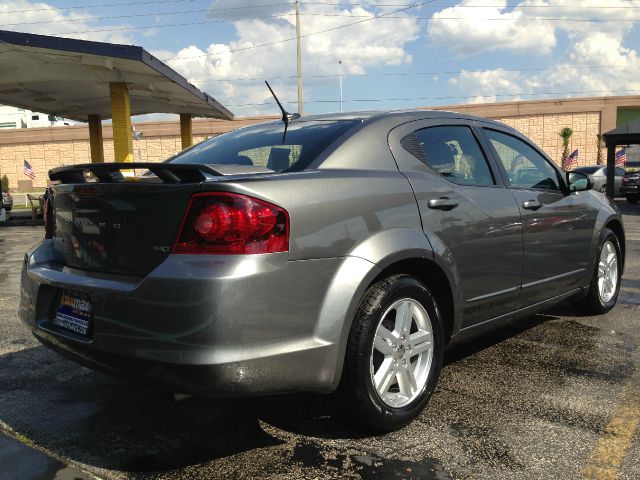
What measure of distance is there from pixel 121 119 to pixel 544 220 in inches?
589

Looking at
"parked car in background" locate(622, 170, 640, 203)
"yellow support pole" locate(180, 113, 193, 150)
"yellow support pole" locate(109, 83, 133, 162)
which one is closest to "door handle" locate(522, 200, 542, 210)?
"yellow support pole" locate(109, 83, 133, 162)

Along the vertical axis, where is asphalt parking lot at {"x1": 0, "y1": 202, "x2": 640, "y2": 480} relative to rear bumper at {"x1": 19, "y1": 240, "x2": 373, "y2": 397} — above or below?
below

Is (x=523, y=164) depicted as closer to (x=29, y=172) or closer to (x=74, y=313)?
(x=74, y=313)

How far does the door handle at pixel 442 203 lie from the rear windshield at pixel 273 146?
23.4 inches

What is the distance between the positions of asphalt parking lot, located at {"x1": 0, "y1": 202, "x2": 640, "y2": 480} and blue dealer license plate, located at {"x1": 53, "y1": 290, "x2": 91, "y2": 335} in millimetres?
593

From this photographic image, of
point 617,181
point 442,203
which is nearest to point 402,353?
point 442,203

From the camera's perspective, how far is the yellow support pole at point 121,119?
1644cm

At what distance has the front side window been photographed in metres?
3.96

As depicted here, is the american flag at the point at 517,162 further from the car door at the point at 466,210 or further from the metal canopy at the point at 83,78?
the metal canopy at the point at 83,78

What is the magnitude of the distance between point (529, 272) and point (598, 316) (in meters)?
1.74

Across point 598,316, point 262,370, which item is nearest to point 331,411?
point 262,370

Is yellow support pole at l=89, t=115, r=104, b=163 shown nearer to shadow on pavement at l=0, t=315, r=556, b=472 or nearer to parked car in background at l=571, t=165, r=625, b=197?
parked car in background at l=571, t=165, r=625, b=197

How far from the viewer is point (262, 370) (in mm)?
2398

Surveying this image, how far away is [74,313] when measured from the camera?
275 centimetres
